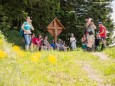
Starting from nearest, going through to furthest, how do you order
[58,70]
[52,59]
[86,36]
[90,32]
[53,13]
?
[58,70], [52,59], [90,32], [86,36], [53,13]

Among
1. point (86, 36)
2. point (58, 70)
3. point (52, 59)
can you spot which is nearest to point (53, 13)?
point (86, 36)

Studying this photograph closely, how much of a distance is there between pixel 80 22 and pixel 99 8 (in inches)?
91.6

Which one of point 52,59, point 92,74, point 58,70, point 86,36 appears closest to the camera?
point 58,70

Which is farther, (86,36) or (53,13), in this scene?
(53,13)

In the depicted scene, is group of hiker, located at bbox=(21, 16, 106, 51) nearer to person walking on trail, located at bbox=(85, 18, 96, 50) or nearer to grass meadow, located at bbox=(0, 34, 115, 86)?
person walking on trail, located at bbox=(85, 18, 96, 50)

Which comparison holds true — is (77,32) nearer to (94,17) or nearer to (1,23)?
(94,17)

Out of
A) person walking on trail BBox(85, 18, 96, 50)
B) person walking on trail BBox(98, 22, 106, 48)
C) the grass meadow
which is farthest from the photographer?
person walking on trail BBox(98, 22, 106, 48)

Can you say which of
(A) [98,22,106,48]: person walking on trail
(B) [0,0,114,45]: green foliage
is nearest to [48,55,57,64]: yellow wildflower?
(A) [98,22,106,48]: person walking on trail

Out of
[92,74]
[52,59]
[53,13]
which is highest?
[53,13]

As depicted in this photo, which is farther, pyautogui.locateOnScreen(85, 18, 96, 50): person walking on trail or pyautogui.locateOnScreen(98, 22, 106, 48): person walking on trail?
pyautogui.locateOnScreen(98, 22, 106, 48): person walking on trail

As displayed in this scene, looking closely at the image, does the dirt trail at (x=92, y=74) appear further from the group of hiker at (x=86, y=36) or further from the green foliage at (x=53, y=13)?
the green foliage at (x=53, y=13)

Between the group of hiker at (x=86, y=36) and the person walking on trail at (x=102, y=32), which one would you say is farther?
the person walking on trail at (x=102, y=32)

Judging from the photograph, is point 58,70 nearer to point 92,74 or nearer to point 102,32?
Answer: point 92,74

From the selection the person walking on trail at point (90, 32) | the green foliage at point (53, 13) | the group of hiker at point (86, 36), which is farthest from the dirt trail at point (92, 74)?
the green foliage at point (53, 13)
